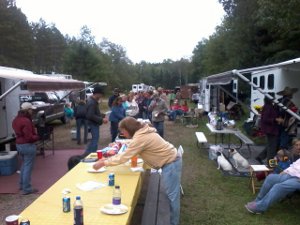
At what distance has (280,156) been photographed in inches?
248

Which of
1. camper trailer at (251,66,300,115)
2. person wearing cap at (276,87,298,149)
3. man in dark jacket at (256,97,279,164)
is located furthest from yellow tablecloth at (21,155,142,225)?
camper trailer at (251,66,300,115)

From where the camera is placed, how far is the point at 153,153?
14.0 ft

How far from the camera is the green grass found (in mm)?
5340

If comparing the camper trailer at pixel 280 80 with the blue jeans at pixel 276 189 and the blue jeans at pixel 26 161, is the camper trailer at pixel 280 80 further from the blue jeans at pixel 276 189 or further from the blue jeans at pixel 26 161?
the blue jeans at pixel 26 161

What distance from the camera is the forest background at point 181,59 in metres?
19.2

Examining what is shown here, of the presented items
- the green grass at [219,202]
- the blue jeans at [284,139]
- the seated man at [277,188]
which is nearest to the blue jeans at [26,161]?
the green grass at [219,202]

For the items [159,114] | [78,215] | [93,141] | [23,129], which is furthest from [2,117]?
[78,215]

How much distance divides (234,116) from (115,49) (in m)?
52.2

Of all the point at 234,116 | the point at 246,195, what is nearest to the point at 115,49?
the point at 234,116

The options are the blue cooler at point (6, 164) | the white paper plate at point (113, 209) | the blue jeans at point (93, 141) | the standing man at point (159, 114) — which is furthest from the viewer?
the standing man at point (159, 114)

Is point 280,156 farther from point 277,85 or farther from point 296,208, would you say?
point 277,85

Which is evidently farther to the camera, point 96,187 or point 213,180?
point 213,180

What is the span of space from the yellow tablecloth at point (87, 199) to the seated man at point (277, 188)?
6.49 feet

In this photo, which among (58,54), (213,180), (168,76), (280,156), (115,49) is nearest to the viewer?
(280,156)
